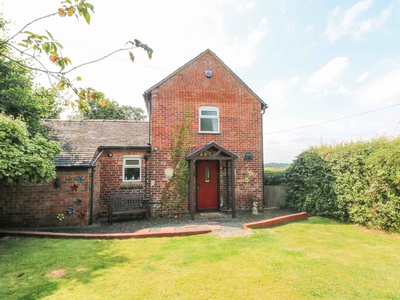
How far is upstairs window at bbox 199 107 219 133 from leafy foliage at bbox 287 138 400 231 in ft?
15.1

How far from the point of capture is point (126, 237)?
6.42 meters

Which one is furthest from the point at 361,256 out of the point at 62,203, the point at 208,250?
the point at 62,203

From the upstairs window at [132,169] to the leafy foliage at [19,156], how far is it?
12.3ft

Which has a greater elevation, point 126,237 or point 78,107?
point 78,107

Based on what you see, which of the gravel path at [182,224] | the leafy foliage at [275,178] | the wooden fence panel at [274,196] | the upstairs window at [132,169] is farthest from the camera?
the leafy foliage at [275,178]

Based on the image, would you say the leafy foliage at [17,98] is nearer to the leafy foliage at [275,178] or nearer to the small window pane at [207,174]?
the small window pane at [207,174]

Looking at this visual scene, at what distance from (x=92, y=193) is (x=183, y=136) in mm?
4545

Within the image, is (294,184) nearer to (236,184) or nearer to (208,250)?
(236,184)

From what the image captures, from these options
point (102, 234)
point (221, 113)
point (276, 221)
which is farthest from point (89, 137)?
point (276, 221)

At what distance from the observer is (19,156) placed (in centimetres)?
535

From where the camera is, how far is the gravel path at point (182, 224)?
24.1ft

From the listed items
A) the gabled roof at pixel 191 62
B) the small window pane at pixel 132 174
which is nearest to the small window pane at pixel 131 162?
the small window pane at pixel 132 174

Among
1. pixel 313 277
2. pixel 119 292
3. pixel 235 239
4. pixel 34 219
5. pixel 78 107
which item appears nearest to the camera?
pixel 78 107

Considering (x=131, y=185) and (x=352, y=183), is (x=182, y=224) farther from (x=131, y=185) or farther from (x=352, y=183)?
(x=352, y=183)
